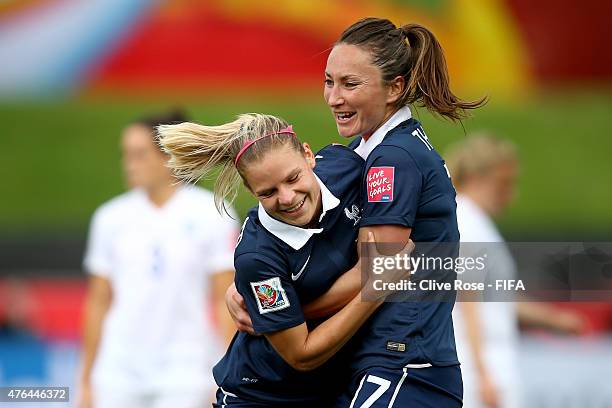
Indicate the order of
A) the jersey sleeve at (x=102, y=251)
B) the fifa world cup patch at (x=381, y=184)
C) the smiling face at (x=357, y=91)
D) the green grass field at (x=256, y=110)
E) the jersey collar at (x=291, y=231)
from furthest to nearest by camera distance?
the green grass field at (x=256, y=110)
the jersey sleeve at (x=102, y=251)
the smiling face at (x=357, y=91)
the jersey collar at (x=291, y=231)
the fifa world cup patch at (x=381, y=184)

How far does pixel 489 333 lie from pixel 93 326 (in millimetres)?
2178

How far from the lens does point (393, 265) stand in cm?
335

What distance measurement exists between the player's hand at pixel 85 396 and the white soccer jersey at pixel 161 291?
0.08 metres

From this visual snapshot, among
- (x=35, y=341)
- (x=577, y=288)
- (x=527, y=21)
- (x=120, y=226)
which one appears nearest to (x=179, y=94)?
(x=527, y=21)

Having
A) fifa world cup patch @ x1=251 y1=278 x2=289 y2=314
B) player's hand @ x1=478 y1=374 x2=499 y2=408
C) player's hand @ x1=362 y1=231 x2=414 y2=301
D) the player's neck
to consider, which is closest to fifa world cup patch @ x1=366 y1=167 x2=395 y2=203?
player's hand @ x1=362 y1=231 x2=414 y2=301

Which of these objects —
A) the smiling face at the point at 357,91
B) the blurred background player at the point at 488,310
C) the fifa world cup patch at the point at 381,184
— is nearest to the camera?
the fifa world cup patch at the point at 381,184

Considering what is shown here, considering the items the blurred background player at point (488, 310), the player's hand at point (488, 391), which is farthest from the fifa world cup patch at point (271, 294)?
the player's hand at point (488, 391)

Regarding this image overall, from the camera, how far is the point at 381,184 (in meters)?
3.31

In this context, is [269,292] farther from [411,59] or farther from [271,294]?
[411,59]

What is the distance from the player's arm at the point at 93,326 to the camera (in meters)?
5.68

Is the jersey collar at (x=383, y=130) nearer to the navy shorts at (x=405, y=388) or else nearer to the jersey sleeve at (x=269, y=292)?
the jersey sleeve at (x=269, y=292)

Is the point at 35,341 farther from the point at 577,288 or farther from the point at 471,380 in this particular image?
the point at 577,288

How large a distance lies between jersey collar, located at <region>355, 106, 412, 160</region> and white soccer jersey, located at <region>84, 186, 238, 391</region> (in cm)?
217

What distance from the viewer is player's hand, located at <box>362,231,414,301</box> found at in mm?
3346
